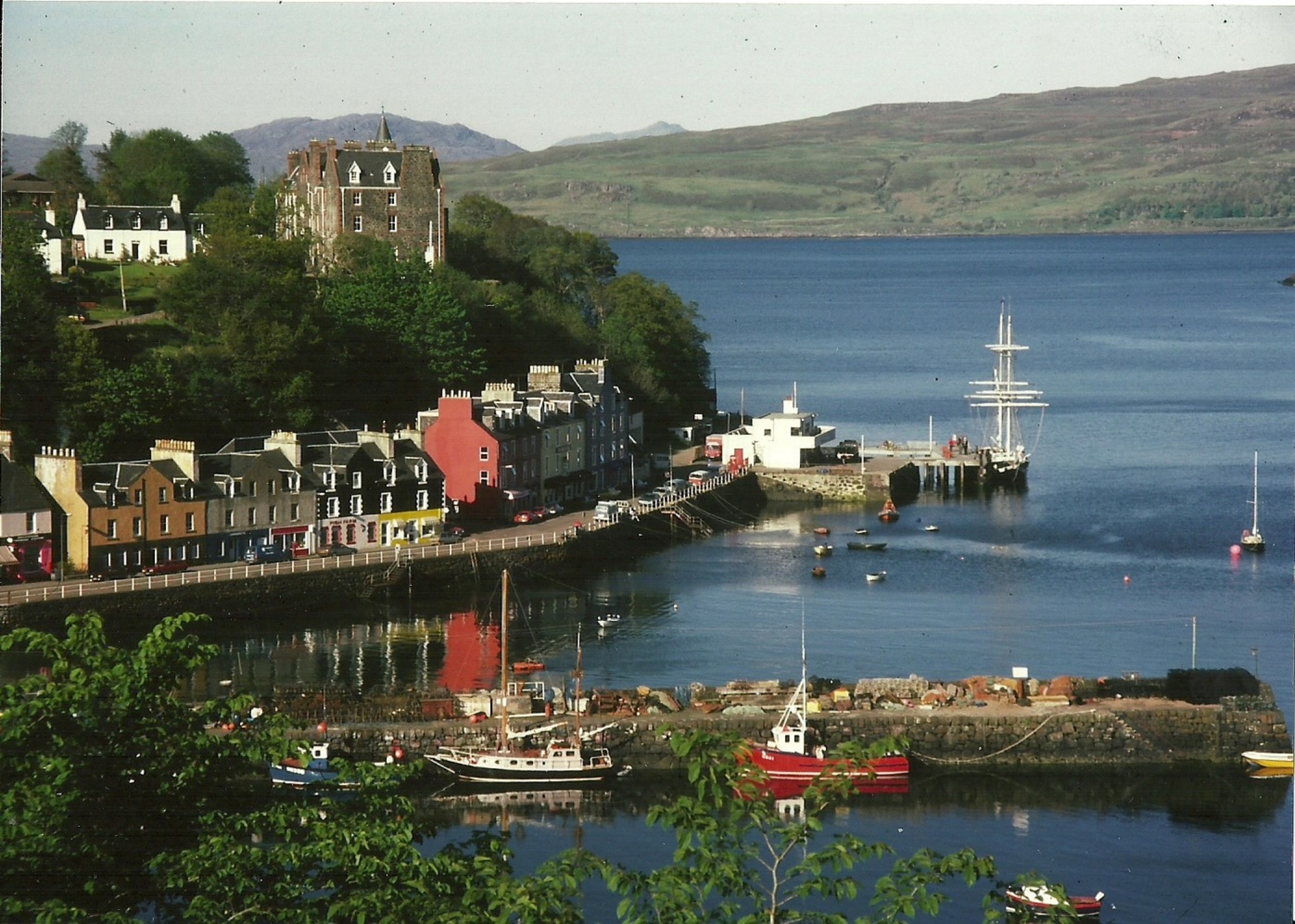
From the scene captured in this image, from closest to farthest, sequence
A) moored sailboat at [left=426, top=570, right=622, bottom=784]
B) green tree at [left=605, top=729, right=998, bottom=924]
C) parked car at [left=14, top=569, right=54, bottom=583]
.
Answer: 1. green tree at [left=605, top=729, right=998, bottom=924]
2. moored sailboat at [left=426, top=570, right=622, bottom=784]
3. parked car at [left=14, top=569, right=54, bottom=583]

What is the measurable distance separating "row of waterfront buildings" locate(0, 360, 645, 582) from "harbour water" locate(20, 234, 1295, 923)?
1236 mm

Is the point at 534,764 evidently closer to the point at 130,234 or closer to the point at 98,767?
the point at 98,767

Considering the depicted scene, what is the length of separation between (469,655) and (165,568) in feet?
9.09

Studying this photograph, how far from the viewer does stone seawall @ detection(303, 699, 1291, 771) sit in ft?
35.0

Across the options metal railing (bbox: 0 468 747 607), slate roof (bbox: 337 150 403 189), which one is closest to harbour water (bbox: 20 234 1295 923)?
metal railing (bbox: 0 468 747 607)

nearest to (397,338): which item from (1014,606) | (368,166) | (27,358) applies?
(27,358)

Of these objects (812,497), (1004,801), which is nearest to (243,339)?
(812,497)

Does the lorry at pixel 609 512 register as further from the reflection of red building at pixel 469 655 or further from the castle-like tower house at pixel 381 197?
the castle-like tower house at pixel 381 197

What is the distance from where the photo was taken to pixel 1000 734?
1083 centimetres

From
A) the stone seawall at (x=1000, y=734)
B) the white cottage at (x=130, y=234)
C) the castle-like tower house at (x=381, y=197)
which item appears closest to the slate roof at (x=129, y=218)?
the white cottage at (x=130, y=234)

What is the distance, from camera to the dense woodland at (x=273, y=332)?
16859 mm

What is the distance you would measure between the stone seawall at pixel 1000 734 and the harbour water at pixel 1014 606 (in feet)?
1.18

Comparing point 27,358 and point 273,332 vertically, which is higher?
point 273,332

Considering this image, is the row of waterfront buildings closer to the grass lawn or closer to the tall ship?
the grass lawn
